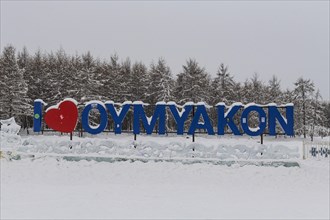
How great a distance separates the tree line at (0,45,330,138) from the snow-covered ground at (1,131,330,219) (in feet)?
89.6

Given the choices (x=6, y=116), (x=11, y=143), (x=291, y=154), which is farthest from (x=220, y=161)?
(x=6, y=116)

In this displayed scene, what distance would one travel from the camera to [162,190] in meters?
14.4

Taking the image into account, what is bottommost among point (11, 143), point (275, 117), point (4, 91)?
point (11, 143)

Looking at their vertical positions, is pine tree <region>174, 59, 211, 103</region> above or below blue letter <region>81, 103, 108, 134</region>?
above

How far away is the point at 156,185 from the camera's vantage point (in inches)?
609

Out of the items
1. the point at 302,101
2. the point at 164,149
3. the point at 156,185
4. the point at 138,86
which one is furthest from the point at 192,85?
the point at 156,185

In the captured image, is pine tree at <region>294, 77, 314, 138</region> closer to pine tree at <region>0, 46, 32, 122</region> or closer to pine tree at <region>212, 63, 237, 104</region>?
pine tree at <region>212, 63, 237, 104</region>

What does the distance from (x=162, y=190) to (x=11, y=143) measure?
1214cm

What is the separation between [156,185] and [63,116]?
905 cm

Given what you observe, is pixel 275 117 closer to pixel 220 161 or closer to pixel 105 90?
pixel 220 161

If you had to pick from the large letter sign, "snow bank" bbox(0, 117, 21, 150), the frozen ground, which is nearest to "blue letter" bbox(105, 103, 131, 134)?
the large letter sign

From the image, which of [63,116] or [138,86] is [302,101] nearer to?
[138,86]

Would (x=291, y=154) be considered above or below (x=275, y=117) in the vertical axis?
below

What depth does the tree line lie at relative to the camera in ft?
153
